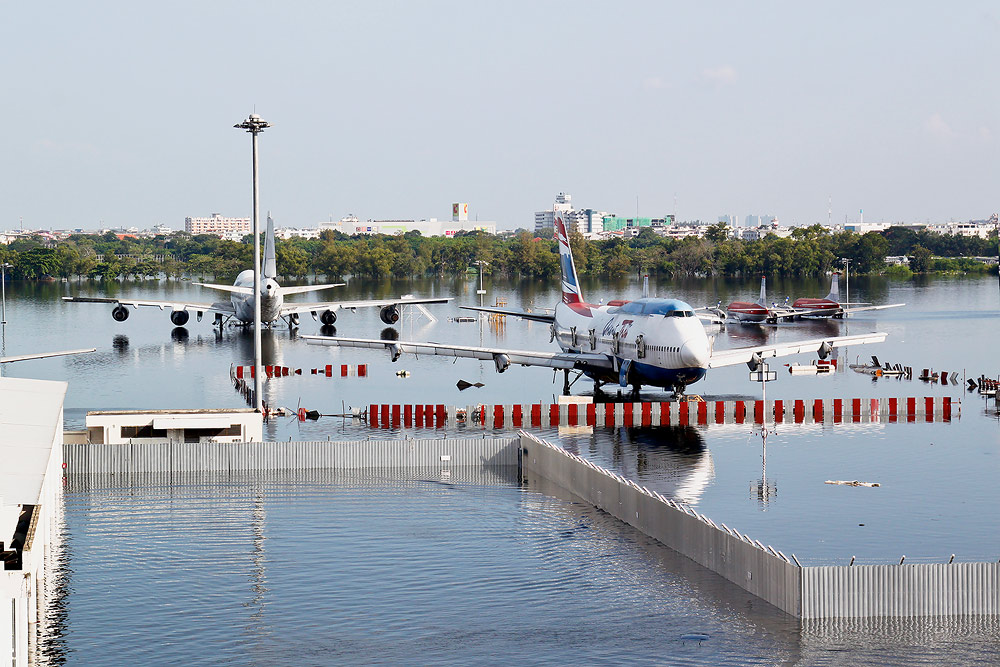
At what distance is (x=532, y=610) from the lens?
49688mm

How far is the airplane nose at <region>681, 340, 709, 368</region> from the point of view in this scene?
93375 mm

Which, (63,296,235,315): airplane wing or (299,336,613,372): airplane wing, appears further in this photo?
(63,296,235,315): airplane wing

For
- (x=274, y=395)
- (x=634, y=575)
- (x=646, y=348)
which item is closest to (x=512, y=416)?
(x=646, y=348)

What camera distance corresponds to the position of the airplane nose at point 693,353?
306 ft

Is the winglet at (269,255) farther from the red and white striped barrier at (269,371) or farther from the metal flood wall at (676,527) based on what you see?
the metal flood wall at (676,527)

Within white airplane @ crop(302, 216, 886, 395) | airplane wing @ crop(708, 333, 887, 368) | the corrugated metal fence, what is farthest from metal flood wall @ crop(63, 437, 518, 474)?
airplane wing @ crop(708, 333, 887, 368)

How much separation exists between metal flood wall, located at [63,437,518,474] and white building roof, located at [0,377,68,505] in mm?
3853

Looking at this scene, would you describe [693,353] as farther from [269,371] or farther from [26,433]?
[269,371]

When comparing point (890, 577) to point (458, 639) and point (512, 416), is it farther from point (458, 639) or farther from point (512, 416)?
point (512, 416)

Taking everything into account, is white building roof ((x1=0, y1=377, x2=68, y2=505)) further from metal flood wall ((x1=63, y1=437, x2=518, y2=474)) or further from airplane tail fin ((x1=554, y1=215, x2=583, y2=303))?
airplane tail fin ((x1=554, y1=215, x2=583, y2=303))

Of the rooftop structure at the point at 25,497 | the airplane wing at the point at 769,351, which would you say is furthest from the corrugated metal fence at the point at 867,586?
the airplane wing at the point at 769,351

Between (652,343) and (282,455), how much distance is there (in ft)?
108

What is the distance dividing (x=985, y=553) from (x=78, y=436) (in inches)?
2076

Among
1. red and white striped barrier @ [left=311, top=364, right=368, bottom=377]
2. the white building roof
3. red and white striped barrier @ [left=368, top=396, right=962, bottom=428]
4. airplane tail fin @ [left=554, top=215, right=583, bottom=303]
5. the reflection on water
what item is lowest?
the reflection on water
